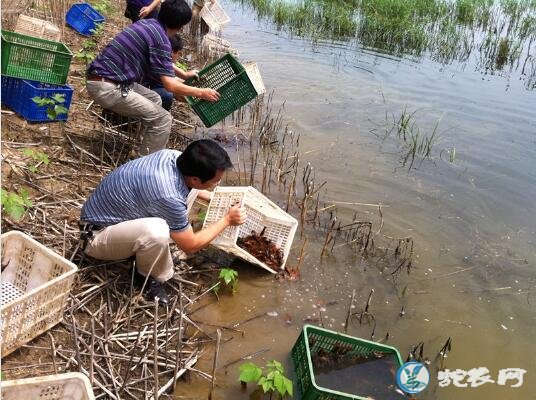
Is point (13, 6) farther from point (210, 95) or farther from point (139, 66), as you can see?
point (210, 95)

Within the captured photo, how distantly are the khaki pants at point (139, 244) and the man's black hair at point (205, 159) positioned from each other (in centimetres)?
44

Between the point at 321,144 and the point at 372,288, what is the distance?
318 cm

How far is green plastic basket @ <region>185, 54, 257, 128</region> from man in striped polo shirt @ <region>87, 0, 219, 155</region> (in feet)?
0.82

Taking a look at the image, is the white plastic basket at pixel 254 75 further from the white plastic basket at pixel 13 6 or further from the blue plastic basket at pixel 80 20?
the blue plastic basket at pixel 80 20

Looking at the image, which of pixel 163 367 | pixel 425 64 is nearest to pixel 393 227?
pixel 163 367

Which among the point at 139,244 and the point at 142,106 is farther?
the point at 142,106

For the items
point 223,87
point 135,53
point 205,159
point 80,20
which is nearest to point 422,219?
point 223,87

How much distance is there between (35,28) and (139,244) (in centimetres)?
444

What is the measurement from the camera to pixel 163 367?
321 cm

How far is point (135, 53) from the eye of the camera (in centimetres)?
481

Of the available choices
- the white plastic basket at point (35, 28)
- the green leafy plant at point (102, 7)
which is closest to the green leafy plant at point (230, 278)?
the white plastic basket at point (35, 28)

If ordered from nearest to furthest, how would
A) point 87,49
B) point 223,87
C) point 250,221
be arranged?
point 250,221 < point 223,87 < point 87,49

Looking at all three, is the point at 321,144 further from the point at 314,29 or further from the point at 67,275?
the point at 314,29

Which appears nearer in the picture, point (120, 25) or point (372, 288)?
point (372, 288)
